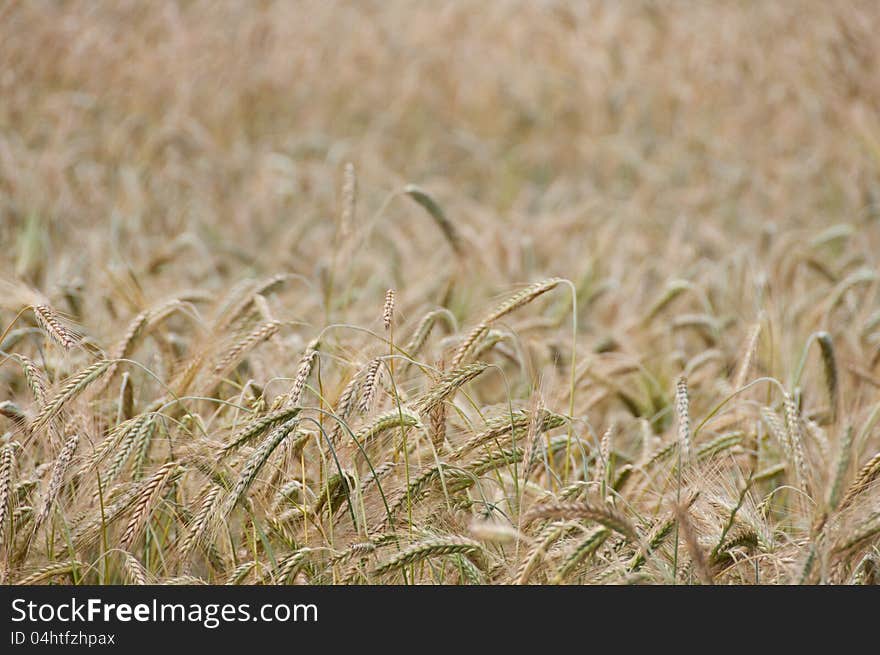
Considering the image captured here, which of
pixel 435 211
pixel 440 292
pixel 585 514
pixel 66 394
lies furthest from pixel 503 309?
pixel 440 292

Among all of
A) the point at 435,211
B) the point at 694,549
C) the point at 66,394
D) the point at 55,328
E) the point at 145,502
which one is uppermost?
the point at 435,211

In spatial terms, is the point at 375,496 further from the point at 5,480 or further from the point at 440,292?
the point at 440,292

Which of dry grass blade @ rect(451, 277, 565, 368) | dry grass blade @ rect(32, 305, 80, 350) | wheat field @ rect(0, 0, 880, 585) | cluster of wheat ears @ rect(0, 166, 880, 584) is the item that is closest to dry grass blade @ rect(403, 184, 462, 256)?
wheat field @ rect(0, 0, 880, 585)

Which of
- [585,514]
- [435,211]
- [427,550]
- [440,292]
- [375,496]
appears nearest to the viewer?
[585,514]

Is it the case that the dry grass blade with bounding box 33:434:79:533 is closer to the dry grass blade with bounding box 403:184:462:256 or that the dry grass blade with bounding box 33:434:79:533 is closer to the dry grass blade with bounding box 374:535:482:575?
the dry grass blade with bounding box 374:535:482:575

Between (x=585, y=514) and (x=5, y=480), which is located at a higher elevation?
(x=5, y=480)

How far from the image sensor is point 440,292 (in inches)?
154

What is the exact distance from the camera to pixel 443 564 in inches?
80.0

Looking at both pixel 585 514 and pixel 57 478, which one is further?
pixel 57 478

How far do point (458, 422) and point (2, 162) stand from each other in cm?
403
